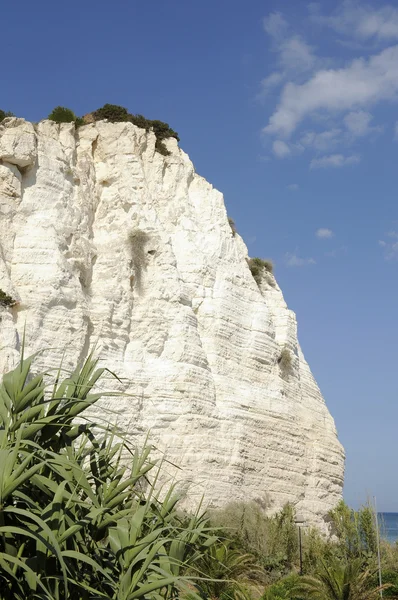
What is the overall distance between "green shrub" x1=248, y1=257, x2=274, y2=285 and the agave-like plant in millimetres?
20694

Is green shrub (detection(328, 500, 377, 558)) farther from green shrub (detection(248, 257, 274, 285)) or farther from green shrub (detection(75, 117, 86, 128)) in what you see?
green shrub (detection(75, 117, 86, 128))

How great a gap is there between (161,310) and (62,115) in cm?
759

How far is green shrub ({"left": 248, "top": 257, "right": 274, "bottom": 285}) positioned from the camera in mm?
28078

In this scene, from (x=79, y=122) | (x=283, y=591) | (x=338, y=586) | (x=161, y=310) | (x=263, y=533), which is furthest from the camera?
(x=79, y=122)

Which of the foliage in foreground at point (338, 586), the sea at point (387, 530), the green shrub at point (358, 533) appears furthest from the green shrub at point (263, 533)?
the foliage in foreground at point (338, 586)

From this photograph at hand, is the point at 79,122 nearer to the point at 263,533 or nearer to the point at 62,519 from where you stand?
the point at 263,533

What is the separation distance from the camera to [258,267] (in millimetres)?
28375

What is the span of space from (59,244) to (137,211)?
11.1ft

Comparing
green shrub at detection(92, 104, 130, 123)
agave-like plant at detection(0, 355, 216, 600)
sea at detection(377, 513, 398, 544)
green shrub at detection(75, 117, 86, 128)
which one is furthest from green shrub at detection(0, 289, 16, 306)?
sea at detection(377, 513, 398, 544)

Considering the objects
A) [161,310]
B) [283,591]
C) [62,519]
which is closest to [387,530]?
[161,310]

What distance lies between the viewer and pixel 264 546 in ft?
62.7

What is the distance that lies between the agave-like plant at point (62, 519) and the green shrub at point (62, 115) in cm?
1852

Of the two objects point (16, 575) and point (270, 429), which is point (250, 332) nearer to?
point (270, 429)

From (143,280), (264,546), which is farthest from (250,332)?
(264,546)
